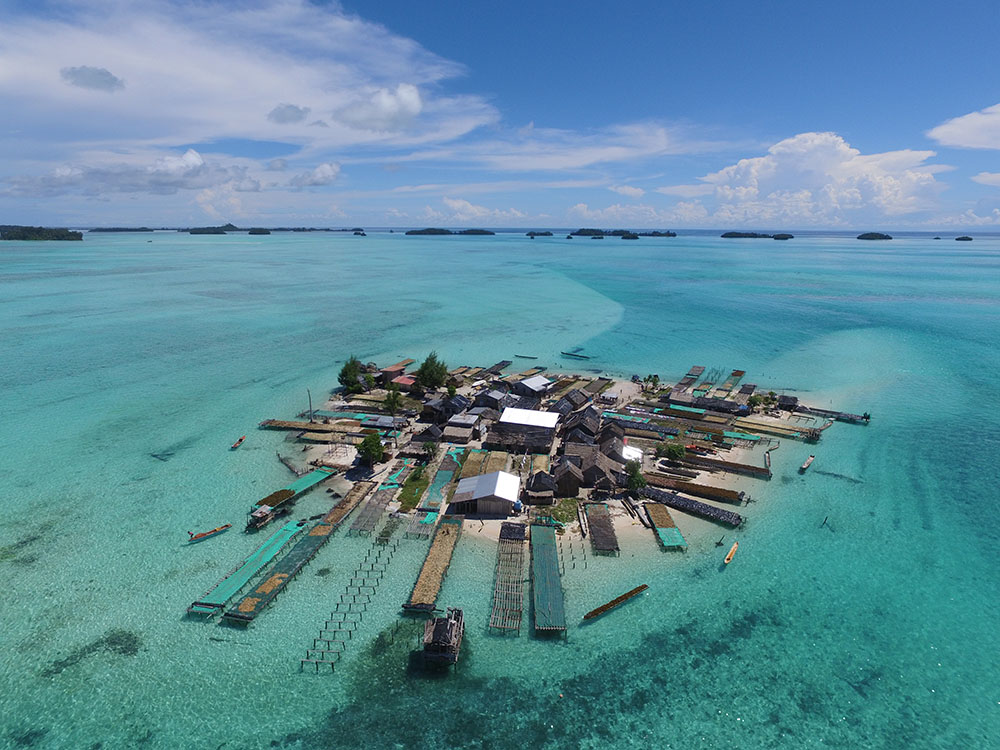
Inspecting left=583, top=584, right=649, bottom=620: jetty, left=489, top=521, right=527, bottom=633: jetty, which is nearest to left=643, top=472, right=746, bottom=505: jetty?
left=583, top=584, right=649, bottom=620: jetty

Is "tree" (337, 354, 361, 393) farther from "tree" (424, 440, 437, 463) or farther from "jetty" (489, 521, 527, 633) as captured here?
"jetty" (489, 521, 527, 633)

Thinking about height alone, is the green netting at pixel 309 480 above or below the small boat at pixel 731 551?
above

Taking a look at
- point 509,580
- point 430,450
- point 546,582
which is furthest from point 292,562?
point 546,582

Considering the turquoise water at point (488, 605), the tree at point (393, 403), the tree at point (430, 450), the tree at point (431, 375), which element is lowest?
the turquoise water at point (488, 605)

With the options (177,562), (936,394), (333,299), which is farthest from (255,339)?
(936,394)

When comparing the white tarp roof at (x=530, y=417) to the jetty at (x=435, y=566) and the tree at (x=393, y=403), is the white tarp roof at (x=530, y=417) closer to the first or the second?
the tree at (x=393, y=403)

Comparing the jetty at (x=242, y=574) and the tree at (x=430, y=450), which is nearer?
the jetty at (x=242, y=574)

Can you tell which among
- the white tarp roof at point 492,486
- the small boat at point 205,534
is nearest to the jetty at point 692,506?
the white tarp roof at point 492,486

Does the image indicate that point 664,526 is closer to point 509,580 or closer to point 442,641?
point 509,580
